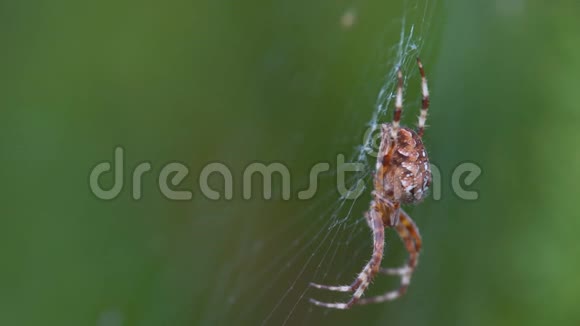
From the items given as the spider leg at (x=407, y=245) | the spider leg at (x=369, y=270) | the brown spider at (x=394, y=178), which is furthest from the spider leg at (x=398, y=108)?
the spider leg at (x=407, y=245)

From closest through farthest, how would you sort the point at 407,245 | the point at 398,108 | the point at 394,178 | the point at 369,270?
the point at 398,108 → the point at 394,178 → the point at 369,270 → the point at 407,245

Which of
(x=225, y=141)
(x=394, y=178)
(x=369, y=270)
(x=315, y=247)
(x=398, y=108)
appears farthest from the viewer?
(x=225, y=141)

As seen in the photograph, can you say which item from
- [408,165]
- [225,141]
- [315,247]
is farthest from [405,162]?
[225,141]

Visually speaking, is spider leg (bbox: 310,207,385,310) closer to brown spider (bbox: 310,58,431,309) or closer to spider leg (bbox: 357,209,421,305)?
brown spider (bbox: 310,58,431,309)

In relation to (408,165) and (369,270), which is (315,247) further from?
(408,165)

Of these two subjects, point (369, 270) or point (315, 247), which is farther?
point (315, 247)

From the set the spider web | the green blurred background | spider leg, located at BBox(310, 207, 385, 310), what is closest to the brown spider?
spider leg, located at BBox(310, 207, 385, 310)

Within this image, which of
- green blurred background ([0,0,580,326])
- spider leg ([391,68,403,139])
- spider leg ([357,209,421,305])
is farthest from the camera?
green blurred background ([0,0,580,326])
